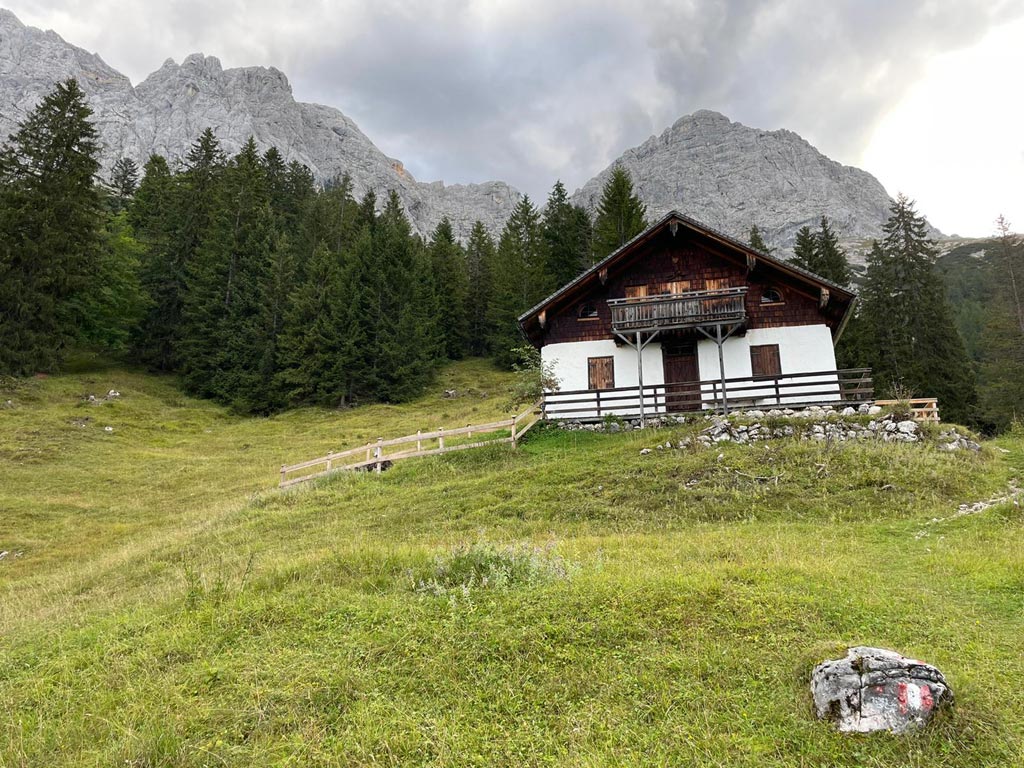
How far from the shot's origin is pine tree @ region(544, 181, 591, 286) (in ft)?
180

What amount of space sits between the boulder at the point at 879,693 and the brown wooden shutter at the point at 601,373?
65.9ft

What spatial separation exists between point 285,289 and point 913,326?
45.9 metres

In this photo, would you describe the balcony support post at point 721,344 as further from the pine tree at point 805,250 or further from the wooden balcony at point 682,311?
the pine tree at point 805,250

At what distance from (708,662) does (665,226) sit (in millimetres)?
21490

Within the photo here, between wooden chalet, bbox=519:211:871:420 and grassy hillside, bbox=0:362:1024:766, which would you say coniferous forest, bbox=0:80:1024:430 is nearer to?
wooden chalet, bbox=519:211:871:420

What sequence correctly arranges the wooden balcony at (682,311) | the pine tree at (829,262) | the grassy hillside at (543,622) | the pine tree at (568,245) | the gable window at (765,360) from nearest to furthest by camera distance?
1. the grassy hillside at (543,622)
2. the wooden balcony at (682,311)
3. the gable window at (765,360)
4. the pine tree at (829,262)
5. the pine tree at (568,245)

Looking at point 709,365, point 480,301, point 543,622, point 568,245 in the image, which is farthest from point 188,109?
point 543,622

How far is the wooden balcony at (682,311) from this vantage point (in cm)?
2217

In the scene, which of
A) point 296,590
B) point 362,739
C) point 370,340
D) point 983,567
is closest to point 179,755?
point 362,739

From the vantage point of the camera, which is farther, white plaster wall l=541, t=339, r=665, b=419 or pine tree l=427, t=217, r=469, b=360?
pine tree l=427, t=217, r=469, b=360

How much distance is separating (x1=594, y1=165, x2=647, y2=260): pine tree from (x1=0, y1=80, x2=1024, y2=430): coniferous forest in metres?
0.15

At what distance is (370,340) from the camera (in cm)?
4350

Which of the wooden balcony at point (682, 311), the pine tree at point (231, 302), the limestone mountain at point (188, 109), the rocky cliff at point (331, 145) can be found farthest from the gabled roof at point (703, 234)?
the limestone mountain at point (188, 109)

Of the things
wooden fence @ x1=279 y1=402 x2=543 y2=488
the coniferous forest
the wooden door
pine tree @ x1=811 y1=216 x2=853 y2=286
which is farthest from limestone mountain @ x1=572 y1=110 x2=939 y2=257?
wooden fence @ x1=279 y1=402 x2=543 y2=488
